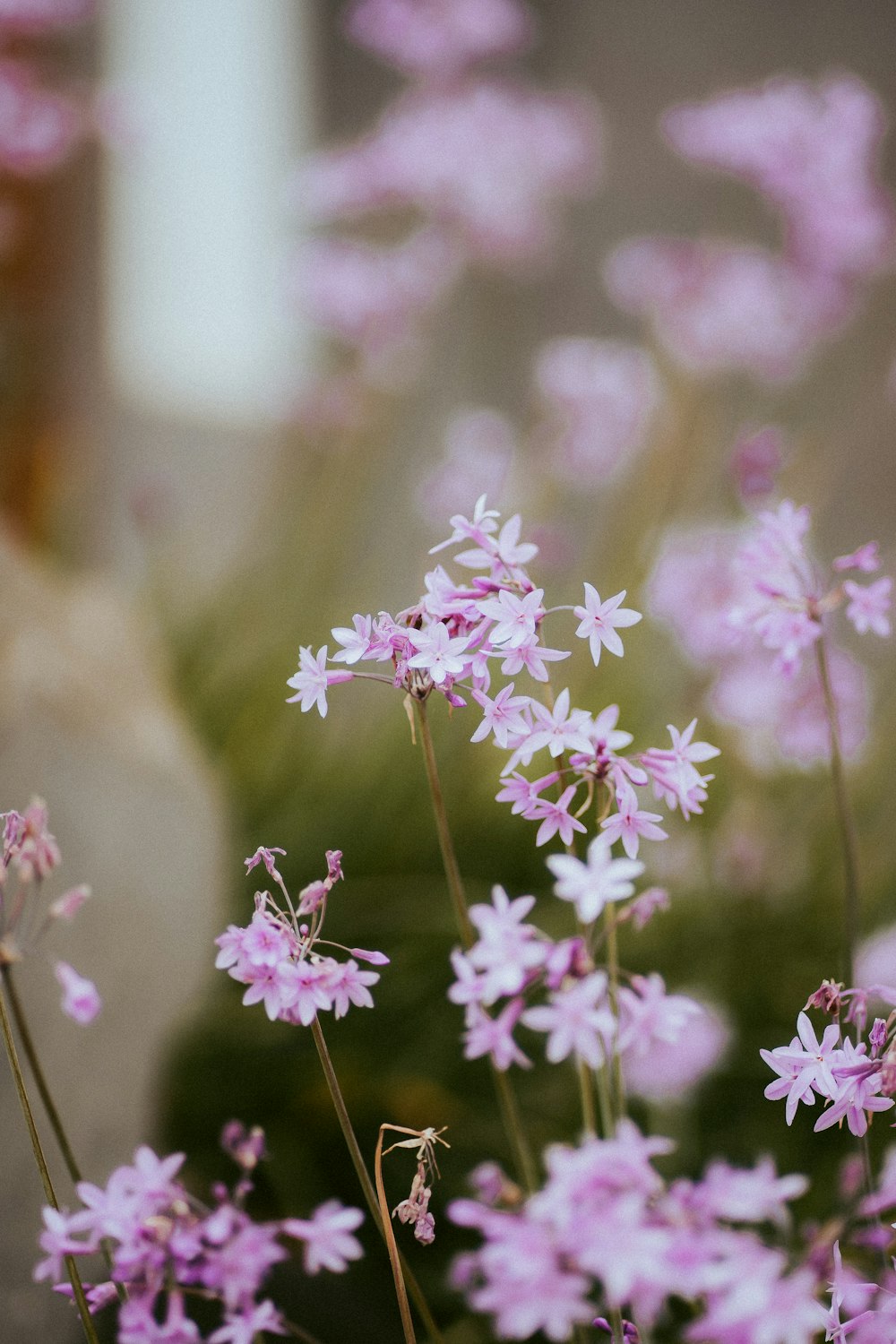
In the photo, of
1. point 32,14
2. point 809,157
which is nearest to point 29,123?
point 32,14

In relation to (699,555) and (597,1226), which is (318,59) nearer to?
(699,555)

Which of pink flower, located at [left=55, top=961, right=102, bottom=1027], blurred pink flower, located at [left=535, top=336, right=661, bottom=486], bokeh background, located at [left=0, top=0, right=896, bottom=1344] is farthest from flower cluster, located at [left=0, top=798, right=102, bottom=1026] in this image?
blurred pink flower, located at [left=535, top=336, right=661, bottom=486]

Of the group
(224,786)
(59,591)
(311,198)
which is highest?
(311,198)

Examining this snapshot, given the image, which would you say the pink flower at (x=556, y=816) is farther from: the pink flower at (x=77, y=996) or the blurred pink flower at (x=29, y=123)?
the blurred pink flower at (x=29, y=123)

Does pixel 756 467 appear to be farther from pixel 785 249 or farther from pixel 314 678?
pixel 785 249

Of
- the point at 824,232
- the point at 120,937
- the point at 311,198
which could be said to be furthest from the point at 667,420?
the point at 120,937

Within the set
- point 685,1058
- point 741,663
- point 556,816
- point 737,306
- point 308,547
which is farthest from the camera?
point 308,547
